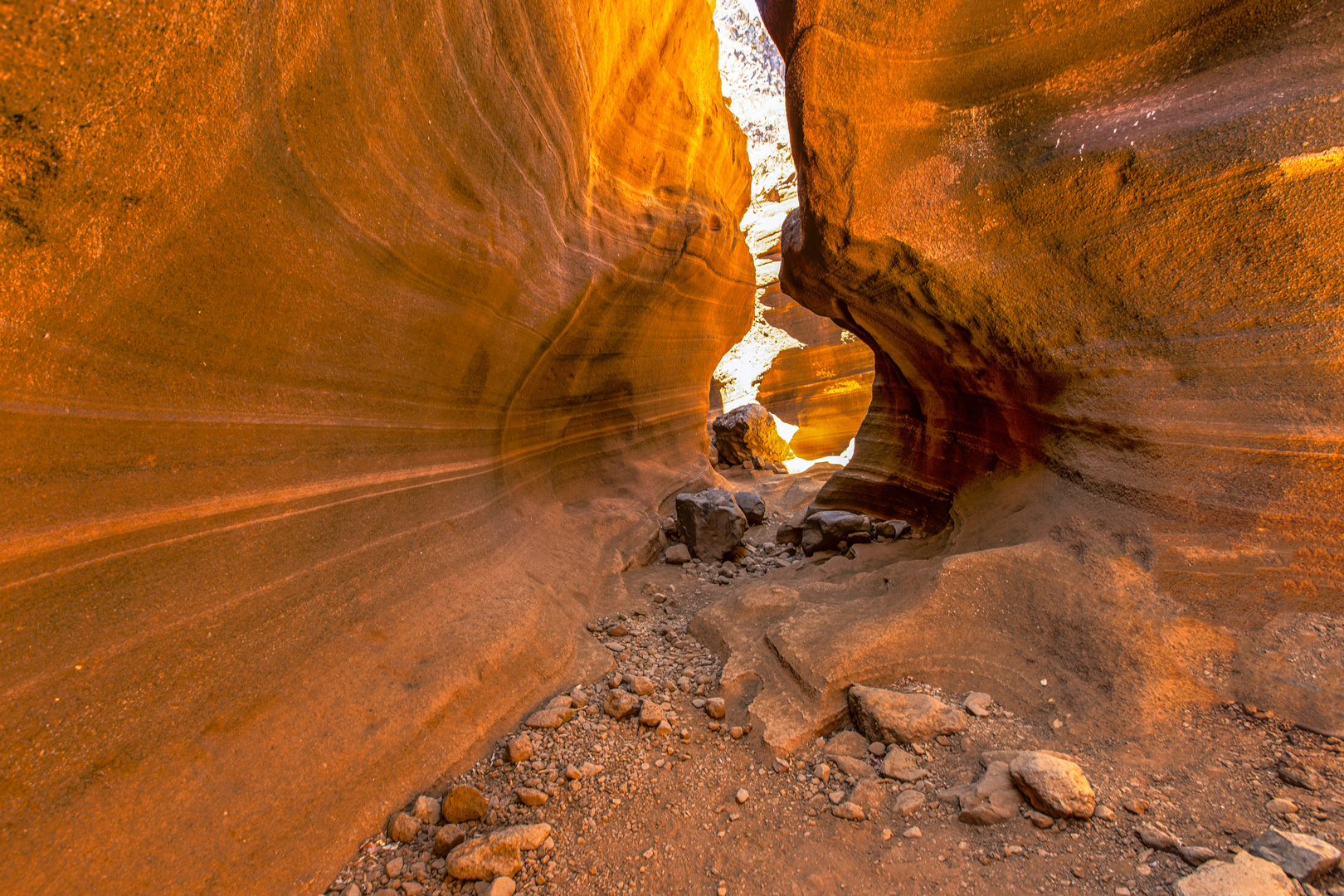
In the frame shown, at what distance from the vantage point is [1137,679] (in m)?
2.03

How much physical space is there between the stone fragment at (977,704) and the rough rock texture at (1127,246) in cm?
82

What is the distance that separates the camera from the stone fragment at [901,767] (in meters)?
1.87

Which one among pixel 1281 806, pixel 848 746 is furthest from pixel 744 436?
pixel 1281 806

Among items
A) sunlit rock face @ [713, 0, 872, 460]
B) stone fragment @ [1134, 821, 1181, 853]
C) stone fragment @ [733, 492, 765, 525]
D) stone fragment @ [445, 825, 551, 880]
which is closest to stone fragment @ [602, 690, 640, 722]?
A: stone fragment @ [445, 825, 551, 880]

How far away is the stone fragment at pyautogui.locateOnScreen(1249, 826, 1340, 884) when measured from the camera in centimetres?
128

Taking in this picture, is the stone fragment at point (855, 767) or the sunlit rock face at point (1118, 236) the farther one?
the sunlit rock face at point (1118, 236)

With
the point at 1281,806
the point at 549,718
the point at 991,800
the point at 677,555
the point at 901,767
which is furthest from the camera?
the point at 677,555

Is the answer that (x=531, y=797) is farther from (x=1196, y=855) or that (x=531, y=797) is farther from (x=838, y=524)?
(x=838, y=524)

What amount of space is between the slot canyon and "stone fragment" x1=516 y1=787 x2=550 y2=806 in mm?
19

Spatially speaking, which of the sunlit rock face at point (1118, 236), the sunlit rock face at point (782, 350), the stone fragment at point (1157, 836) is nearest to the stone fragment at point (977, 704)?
the stone fragment at point (1157, 836)

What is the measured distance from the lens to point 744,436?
36.0ft

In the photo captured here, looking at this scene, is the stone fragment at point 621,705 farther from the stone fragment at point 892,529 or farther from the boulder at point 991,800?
the stone fragment at point 892,529

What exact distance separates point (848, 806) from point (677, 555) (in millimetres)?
2832

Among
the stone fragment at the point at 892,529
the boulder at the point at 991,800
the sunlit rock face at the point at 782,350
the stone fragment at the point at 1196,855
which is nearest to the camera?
the stone fragment at the point at 1196,855
